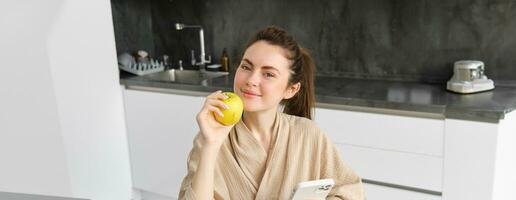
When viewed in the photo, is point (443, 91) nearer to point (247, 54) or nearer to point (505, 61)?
point (505, 61)

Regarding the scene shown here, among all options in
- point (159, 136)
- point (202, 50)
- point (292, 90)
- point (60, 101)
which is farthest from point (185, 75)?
point (292, 90)

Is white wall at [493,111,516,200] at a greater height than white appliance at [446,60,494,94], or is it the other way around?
white appliance at [446,60,494,94]

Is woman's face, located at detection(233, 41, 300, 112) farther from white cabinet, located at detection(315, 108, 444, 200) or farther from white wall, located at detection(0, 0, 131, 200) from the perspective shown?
white wall, located at detection(0, 0, 131, 200)

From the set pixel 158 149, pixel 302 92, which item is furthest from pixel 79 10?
pixel 302 92

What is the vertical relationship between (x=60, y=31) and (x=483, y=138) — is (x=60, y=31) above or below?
above

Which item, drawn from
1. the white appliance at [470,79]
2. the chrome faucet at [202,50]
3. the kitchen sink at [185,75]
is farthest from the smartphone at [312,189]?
the chrome faucet at [202,50]

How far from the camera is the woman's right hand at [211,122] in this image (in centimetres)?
112

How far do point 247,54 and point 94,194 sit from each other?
69.6 inches

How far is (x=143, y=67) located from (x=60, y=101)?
2.29ft

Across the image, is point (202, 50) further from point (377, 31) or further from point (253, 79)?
point (253, 79)

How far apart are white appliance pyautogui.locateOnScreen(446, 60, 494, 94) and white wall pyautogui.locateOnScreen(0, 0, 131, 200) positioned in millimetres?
1784

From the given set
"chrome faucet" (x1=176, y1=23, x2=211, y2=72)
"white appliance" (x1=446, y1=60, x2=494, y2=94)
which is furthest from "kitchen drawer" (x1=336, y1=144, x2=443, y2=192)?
"chrome faucet" (x1=176, y1=23, x2=211, y2=72)

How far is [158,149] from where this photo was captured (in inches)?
110

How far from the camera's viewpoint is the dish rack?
2920 mm
